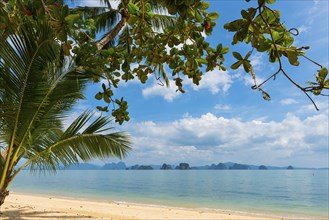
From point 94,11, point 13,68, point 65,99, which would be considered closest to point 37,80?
point 13,68

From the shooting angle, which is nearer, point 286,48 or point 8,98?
point 286,48

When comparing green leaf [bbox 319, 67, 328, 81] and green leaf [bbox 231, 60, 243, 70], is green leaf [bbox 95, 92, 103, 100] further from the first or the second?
green leaf [bbox 319, 67, 328, 81]

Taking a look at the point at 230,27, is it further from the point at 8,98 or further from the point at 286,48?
the point at 8,98

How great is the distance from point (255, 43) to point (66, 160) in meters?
5.14

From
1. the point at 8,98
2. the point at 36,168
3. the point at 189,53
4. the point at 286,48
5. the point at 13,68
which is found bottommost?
the point at 36,168

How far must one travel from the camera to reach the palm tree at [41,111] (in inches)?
177

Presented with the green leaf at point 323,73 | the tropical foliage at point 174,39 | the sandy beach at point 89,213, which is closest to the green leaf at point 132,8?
the tropical foliage at point 174,39

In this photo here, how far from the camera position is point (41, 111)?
5199 millimetres

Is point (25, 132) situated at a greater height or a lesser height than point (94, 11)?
lesser

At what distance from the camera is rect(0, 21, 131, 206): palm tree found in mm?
4500

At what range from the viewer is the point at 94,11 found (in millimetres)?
11148

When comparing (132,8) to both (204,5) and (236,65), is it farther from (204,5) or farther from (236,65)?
(236,65)

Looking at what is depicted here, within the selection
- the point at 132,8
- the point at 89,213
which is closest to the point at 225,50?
the point at 132,8

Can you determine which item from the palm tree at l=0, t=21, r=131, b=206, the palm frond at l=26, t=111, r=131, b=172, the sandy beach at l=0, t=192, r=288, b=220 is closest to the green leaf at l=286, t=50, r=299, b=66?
the palm tree at l=0, t=21, r=131, b=206
